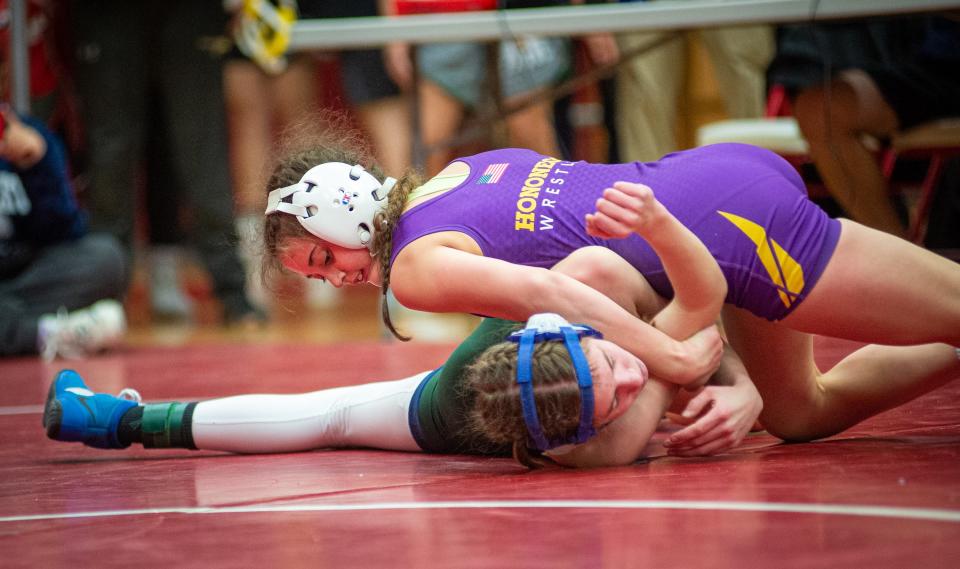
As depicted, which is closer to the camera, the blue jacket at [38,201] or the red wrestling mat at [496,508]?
the red wrestling mat at [496,508]

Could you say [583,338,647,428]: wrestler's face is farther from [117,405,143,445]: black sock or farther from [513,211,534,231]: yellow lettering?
[117,405,143,445]: black sock

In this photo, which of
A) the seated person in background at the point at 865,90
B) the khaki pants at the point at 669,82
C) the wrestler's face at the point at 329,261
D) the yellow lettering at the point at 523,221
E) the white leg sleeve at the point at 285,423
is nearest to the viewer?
the yellow lettering at the point at 523,221

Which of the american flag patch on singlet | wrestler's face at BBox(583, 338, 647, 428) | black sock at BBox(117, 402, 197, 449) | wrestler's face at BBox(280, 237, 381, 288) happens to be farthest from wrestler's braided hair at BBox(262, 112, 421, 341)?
wrestler's face at BBox(583, 338, 647, 428)

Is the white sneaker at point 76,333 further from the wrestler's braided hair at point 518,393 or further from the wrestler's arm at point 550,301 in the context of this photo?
the wrestler's braided hair at point 518,393

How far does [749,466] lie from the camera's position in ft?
6.79

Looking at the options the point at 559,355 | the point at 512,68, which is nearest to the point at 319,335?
the point at 512,68

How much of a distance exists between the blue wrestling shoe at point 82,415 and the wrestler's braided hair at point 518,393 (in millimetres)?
992

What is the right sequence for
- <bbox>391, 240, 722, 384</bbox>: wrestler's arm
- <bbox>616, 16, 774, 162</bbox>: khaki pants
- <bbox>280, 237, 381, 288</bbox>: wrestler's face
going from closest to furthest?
<bbox>391, 240, 722, 384</bbox>: wrestler's arm, <bbox>280, 237, 381, 288</bbox>: wrestler's face, <bbox>616, 16, 774, 162</bbox>: khaki pants

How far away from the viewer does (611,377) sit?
80.4 inches

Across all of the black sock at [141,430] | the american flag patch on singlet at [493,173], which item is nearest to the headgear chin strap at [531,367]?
the american flag patch on singlet at [493,173]

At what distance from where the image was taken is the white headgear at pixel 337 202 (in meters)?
2.49

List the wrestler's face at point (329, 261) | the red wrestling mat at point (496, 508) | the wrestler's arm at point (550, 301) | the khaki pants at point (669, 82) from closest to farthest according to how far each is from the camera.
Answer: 1. the red wrestling mat at point (496, 508)
2. the wrestler's arm at point (550, 301)
3. the wrestler's face at point (329, 261)
4. the khaki pants at point (669, 82)

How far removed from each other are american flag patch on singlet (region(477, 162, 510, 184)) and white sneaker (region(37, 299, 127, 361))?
3.17 m

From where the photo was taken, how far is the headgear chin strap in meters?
2.01
